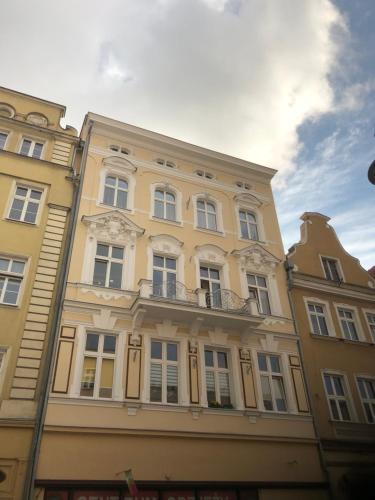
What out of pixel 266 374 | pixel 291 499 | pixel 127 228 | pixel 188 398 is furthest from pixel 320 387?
pixel 127 228

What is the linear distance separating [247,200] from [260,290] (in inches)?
207

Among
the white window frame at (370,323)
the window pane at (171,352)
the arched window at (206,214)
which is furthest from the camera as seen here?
the arched window at (206,214)

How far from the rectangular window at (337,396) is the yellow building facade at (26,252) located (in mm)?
10798

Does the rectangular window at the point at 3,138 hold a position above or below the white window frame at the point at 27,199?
above

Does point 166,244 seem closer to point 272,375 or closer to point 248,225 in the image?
point 248,225

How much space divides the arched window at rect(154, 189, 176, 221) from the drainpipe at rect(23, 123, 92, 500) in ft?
11.5

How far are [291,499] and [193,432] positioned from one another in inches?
152

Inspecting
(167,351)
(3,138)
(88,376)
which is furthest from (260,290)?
(3,138)

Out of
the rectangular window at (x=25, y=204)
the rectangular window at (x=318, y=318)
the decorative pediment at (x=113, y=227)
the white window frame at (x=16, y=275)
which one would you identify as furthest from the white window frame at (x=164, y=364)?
the rectangular window at (x=318, y=318)

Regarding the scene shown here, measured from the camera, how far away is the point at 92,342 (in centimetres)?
1330

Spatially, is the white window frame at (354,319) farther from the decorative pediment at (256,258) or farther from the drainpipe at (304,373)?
the decorative pediment at (256,258)

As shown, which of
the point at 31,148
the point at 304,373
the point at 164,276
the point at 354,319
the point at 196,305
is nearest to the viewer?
the point at 196,305

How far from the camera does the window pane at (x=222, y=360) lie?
48.7 ft

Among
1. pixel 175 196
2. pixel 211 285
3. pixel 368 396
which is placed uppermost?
pixel 175 196
